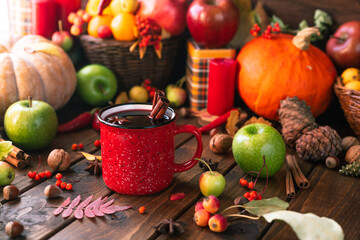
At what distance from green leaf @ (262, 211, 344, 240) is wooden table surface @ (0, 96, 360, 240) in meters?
0.07

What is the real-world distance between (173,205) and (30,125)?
53 centimetres

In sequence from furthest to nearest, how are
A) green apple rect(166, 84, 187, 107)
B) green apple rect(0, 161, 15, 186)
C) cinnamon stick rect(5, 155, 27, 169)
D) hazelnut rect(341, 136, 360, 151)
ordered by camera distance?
1. green apple rect(166, 84, 187, 107)
2. hazelnut rect(341, 136, 360, 151)
3. cinnamon stick rect(5, 155, 27, 169)
4. green apple rect(0, 161, 15, 186)

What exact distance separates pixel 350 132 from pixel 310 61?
0.29 m

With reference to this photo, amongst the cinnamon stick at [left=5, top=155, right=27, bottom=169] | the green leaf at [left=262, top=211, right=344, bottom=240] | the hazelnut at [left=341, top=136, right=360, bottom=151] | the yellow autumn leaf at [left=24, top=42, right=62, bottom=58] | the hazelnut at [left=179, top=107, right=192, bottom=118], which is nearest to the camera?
the green leaf at [left=262, top=211, right=344, bottom=240]

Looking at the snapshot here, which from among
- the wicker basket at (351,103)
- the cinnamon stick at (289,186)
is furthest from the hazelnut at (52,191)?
the wicker basket at (351,103)

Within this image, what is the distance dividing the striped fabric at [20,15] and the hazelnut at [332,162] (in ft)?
4.16

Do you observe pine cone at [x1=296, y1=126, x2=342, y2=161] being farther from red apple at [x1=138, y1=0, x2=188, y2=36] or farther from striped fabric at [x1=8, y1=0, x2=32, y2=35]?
Result: striped fabric at [x1=8, y1=0, x2=32, y2=35]

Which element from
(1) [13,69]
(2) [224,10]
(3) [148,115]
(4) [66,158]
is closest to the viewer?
(3) [148,115]

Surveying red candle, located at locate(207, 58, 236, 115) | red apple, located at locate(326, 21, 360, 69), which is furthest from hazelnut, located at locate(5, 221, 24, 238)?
red apple, located at locate(326, 21, 360, 69)

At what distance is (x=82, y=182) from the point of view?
1.07 metres

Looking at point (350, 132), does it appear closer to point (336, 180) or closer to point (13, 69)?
point (336, 180)

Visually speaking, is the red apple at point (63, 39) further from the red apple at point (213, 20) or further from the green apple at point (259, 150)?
the green apple at point (259, 150)

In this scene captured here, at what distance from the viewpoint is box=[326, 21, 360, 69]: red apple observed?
1.45 m

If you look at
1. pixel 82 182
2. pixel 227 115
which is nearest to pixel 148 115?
pixel 82 182
